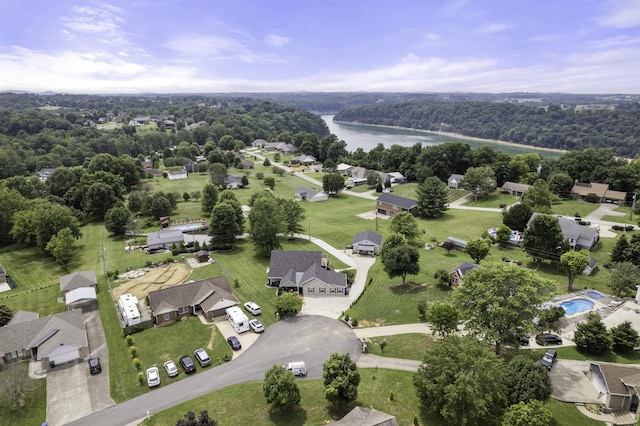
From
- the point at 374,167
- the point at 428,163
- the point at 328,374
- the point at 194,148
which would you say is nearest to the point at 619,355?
the point at 328,374

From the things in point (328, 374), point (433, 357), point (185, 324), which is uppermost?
point (433, 357)

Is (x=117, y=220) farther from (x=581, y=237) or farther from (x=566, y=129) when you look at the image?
(x=566, y=129)

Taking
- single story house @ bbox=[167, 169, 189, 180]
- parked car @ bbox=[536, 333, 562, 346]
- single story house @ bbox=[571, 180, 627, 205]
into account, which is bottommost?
single story house @ bbox=[167, 169, 189, 180]

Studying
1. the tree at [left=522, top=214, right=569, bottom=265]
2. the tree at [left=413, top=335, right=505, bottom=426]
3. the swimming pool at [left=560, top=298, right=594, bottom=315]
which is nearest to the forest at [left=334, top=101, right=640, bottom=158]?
the tree at [left=522, top=214, right=569, bottom=265]

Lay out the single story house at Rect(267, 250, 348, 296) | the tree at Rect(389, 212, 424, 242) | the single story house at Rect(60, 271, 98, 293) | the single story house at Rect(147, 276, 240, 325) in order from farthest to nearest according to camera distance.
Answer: the tree at Rect(389, 212, 424, 242) < the single story house at Rect(267, 250, 348, 296) < the single story house at Rect(60, 271, 98, 293) < the single story house at Rect(147, 276, 240, 325)

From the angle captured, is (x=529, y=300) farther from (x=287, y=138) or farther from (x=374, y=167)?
(x=287, y=138)

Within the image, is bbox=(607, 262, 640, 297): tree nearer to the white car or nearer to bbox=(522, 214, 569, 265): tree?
bbox=(522, 214, 569, 265): tree
